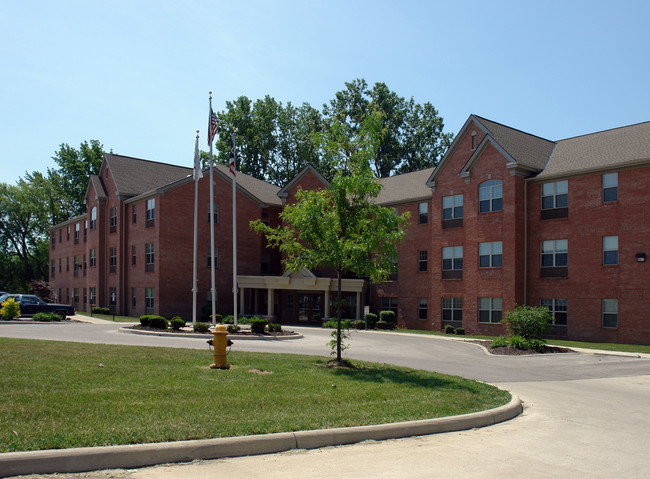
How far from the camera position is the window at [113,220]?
162ft

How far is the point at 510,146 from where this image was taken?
116ft

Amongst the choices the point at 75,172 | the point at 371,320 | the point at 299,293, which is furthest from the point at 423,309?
the point at 75,172

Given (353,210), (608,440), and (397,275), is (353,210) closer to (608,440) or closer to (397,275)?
(608,440)

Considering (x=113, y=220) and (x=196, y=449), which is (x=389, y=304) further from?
(x=196, y=449)

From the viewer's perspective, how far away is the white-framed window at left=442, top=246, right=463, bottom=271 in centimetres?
3753

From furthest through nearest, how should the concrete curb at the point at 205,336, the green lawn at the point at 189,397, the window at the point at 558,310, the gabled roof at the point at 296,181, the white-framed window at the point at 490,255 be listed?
the gabled roof at the point at 296,181 → the white-framed window at the point at 490,255 → the window at the point at 558,310 → the concrete curb at the point at 205,336 → the green lawn at the point at 189,397

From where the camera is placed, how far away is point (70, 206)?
7775 cm

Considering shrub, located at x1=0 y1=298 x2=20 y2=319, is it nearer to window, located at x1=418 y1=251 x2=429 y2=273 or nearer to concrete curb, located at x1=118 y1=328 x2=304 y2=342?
concrete curb, located at x1=118 y1=328 x2=304 y2=342

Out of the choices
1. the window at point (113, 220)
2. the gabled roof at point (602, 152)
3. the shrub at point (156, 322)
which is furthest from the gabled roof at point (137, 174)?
the gabled roof at point (602, 152)

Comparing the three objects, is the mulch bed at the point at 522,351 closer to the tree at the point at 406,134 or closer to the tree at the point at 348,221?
the tree at the point at 348,221

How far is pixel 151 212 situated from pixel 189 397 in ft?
120

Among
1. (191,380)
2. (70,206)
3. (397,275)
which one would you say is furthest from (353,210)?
(70,206)

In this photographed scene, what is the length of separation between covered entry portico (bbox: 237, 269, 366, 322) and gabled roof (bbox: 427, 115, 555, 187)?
9.86m

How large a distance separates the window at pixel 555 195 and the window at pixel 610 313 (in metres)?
5.56
